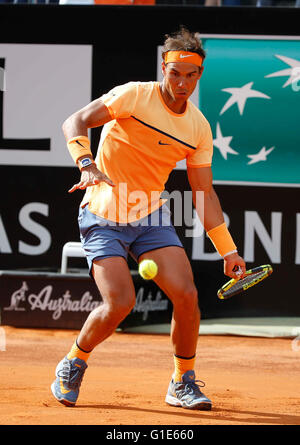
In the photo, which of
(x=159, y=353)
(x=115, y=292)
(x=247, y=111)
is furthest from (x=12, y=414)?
(x=247, y=111)

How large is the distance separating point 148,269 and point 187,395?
82cm

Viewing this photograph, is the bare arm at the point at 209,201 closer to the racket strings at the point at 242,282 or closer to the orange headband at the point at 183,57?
the racket strings at the point at 242,282

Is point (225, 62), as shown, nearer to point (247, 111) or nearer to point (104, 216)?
point (247, 111)

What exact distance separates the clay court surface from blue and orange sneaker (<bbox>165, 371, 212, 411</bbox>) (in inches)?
2.2

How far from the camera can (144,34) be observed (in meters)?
7.45

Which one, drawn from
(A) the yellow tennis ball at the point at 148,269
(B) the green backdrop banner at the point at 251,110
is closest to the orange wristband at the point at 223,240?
(A) the yellow tennis ball at the point at 148,269

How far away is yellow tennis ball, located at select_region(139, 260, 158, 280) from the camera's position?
4055mm

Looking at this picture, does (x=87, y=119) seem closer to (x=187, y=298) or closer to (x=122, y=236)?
(x=122, y=236)

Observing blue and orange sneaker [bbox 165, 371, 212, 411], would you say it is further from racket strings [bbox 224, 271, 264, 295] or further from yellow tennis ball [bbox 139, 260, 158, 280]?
yellow tennis ball [bbox 139, 260, 158, 280]

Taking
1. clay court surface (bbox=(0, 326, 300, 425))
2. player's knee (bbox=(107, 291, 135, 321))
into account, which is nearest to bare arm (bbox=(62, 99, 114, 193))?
player's knee (bbox=(107, 291, 135, 321))

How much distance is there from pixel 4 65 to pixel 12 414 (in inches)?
177

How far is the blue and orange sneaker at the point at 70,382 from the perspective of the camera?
167 inches

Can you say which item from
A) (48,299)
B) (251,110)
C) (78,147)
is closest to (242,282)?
(78,147)

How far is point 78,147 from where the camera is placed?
398 cm
